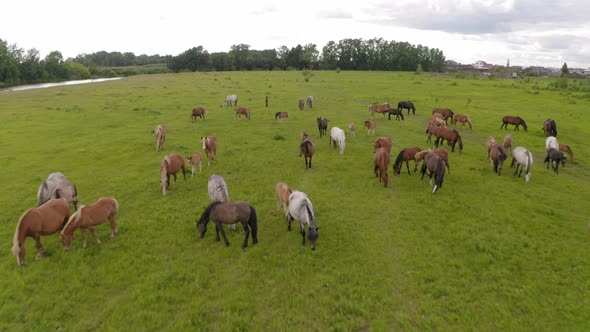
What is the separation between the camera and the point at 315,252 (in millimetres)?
8742

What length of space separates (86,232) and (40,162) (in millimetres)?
9995

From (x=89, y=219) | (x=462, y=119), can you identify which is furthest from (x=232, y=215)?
(x=462, y=119)

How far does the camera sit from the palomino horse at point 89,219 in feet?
27.9

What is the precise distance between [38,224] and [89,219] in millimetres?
1122

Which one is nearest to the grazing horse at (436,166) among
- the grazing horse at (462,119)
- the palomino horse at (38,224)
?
the palomino horse at (38,224)

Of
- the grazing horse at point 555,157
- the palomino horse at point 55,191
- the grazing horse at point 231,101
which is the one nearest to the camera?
the palomino horse at point 55,191

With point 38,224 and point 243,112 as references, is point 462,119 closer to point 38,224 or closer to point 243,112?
point 243,112

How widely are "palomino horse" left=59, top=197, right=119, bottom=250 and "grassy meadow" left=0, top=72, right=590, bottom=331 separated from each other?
0.35m

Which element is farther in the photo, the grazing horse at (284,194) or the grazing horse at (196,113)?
the grazing horse at (196,113)

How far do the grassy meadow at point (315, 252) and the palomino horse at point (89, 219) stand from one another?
0.35 metres

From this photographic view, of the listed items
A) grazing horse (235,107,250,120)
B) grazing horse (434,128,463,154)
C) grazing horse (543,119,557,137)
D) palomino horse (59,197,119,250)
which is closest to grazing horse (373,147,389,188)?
grazing horse (434,128,463,154)

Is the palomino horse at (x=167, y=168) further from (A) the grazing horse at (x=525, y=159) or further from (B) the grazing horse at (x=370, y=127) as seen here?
(A) the grazing horse at (x=525, y=159)

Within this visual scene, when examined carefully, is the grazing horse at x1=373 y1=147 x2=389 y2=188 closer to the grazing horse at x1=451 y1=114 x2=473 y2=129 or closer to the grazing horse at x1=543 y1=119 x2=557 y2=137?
the grazing horse at x1=451 y1=114 x2=473 y2=129

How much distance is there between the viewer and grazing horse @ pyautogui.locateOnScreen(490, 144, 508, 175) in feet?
47.0
